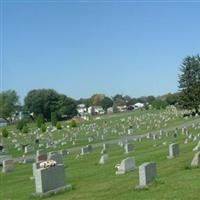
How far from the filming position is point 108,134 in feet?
203

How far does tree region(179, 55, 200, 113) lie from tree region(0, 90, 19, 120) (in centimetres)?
5726

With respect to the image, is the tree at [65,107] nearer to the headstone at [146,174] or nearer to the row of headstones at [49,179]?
the row of headstones at [49,179]

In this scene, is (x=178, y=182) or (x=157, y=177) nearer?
(x=178, y=182)

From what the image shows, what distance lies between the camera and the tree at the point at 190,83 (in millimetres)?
90125

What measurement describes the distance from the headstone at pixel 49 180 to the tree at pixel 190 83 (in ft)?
247

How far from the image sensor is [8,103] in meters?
140

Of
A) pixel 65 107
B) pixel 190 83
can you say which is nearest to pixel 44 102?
pixel 65 107

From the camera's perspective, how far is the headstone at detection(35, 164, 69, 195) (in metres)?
15.7

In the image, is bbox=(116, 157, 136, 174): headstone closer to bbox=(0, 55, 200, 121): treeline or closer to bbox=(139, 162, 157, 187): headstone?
bbox=(139, 162, 157, 187): headstone

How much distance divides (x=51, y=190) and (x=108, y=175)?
12.2 feet

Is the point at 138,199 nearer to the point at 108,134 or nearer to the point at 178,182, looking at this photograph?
the point at 178,182

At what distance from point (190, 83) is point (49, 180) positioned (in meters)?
82.4

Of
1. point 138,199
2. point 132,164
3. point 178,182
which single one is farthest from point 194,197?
point 132,164

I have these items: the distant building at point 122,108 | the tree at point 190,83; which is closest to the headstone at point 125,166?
the tree at point 190,83
